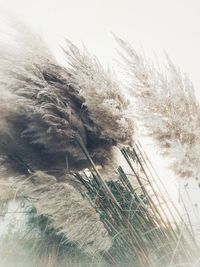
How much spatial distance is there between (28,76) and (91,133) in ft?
0.93

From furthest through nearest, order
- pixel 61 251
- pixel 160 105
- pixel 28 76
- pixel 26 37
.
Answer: pixel 61 251 < pixel 26 37 < pixel 28 76 < pixel 160 105

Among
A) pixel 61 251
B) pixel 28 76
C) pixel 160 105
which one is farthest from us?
pixel 61 251

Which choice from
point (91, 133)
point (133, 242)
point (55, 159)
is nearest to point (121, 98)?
point (91, 133)

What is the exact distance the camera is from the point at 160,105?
130 centimetres

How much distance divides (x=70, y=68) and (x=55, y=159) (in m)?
0.31

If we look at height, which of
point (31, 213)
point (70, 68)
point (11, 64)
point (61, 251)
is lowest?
point (61, 251)

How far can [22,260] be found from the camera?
6.98 feet

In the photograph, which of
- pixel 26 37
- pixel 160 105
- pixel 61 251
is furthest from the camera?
pixel 61 251

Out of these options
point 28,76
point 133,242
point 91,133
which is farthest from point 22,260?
point 28,76

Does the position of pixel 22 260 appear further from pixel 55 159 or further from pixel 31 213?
pixel 55 159

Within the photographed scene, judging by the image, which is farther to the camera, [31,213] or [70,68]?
[31,213]

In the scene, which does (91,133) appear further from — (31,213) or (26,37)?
(31,213)

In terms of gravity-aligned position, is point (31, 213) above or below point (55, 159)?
below

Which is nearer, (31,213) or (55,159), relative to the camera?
(55,159)
